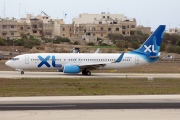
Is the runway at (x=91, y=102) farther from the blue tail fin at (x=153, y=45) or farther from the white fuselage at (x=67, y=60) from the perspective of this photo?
the blue tail fin at (x=153, y=45)

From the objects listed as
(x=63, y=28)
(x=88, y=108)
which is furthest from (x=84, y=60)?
(x=63, y=28)

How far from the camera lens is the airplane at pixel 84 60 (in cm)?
4997

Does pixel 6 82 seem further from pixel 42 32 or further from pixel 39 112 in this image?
pixel 42 32

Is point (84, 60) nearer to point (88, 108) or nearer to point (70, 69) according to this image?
point (70, 69)

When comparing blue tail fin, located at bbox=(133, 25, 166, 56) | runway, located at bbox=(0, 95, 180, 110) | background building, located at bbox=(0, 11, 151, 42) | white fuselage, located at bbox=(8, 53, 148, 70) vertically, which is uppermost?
background building, located at bbox=(0, 11, 151, 42)

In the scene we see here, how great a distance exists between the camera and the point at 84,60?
168 feet

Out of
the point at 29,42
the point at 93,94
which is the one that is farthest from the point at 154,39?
the point at 29,42

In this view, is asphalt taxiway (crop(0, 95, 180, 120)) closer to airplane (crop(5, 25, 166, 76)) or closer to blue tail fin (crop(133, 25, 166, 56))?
airplane (crop(5, 25, 166, 76))

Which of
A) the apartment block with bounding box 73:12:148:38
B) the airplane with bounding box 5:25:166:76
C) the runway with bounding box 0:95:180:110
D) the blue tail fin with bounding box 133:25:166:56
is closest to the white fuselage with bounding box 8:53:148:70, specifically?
the airplane with bounding box 5:25:166:76

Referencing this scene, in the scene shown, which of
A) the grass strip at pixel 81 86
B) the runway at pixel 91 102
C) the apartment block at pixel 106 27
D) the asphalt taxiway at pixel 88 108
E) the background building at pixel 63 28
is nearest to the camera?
the asphalt taxiway at pixel 88 108

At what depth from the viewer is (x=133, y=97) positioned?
28.3 meters

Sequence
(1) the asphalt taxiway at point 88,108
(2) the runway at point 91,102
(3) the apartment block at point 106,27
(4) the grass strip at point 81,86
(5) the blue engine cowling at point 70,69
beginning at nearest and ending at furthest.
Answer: (1) the asphalt taxiway at point 88,108 → (2) the runway at point 91,102 → (4) the grass strip at point 81,86 → (5) the blue engine cowling at point 70,69 → (3) the apartment block at point 106,27

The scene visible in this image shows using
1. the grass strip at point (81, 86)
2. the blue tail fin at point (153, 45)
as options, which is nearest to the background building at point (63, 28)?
the blue tail fin at point (153, 45)

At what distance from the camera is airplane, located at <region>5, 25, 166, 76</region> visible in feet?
164
